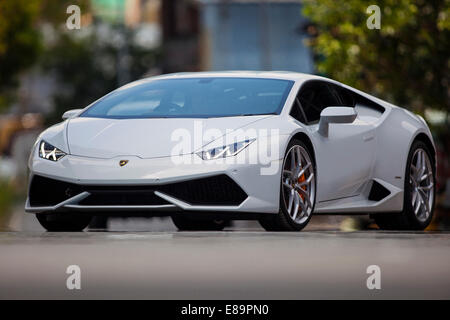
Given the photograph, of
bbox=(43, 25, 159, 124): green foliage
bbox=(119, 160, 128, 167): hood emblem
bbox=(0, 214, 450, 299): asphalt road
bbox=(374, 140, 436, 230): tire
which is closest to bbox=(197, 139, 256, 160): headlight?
bbox=(119, 160, 128, 167): hood emblem

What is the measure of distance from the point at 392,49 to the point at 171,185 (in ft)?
42.1

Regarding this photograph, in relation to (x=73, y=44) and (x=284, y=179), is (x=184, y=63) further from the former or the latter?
(x=284, y=179)

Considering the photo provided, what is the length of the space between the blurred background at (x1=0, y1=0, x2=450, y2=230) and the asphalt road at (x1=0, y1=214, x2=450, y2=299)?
16.8ft

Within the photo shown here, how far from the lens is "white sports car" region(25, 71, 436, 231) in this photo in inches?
340

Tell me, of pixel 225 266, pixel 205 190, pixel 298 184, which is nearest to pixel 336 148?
pixel 298 184

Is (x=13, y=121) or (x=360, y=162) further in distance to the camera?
(x=13, y=121)

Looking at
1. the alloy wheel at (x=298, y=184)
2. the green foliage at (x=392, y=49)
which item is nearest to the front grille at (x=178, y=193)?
the alloy wheel at (x=298, y=184)

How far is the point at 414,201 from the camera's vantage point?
10867mm

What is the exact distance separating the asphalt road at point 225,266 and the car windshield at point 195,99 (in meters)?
1.58

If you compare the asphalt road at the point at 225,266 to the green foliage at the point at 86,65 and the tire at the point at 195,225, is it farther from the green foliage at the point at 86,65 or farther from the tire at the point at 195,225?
the green foliage at the point at 86,65

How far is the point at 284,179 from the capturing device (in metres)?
8.95
